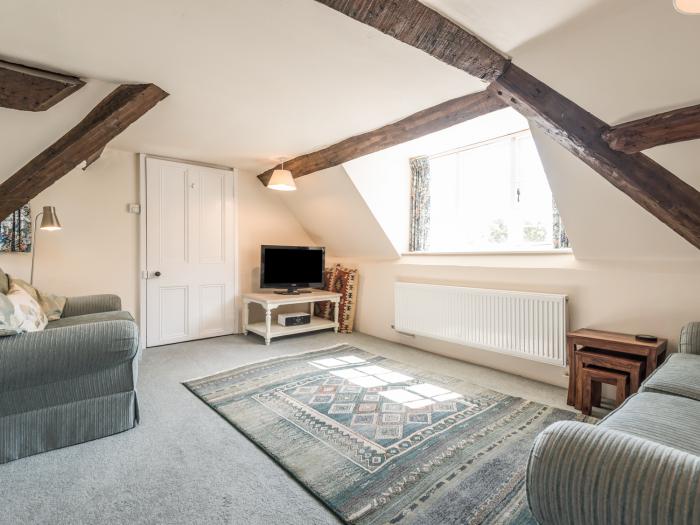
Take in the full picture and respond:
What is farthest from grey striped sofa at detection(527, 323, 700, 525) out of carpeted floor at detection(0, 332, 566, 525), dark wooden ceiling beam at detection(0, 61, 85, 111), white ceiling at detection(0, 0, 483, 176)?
dark wooden ceiling beam at detection(0, 61, 85, 111)

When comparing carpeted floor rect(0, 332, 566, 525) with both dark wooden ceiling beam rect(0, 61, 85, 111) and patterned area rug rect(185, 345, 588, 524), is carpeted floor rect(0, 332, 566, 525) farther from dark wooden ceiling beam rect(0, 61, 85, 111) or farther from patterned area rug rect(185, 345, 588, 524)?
dark wooden ceiling beam rect(0, 61, 85, 111)

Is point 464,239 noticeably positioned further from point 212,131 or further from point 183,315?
point 183,315

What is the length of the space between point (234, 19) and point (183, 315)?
350 centimetres

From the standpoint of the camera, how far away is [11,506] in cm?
162

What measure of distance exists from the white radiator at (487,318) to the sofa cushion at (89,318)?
2.76 metres

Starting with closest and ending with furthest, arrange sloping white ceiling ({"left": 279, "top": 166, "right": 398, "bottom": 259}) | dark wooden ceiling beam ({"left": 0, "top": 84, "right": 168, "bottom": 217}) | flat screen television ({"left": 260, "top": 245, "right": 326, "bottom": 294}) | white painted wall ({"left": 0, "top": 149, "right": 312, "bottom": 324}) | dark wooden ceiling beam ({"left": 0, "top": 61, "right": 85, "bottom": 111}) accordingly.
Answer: dark wooden ceiling beam ({"left": 0, "top": 61, "right": 85, "bottom": 111})
dark wooden ceiling beam ({"left": 0, "top": 84, "right": 168, "bottom": 217})
white painted wall ({"left": 0, "top": 149, "right": 312, "bottom": 324})
sloping white ceiling ({"left": 279, "top": 166, "right": 398, "bottom": 259})
flat screen television ({"left": 260, "top": 245, "right": 326, "bottom": 294})

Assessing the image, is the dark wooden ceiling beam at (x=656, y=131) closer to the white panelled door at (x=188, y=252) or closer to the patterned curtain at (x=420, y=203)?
the patterned curtain at (x=420, y=203)

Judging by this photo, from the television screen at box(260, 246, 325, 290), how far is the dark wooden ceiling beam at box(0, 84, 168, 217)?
89.2 inches

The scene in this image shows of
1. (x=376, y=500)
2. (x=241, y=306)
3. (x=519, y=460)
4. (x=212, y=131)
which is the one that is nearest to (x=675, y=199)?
(x=519, y=460)

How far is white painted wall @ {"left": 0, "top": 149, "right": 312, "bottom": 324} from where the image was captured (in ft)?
11.8

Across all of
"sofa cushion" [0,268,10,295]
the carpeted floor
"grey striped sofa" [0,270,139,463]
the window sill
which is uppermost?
the window sill

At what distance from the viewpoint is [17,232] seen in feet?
11.1

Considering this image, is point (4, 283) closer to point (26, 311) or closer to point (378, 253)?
point (26, 311)

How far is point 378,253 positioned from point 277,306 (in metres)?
1.47
